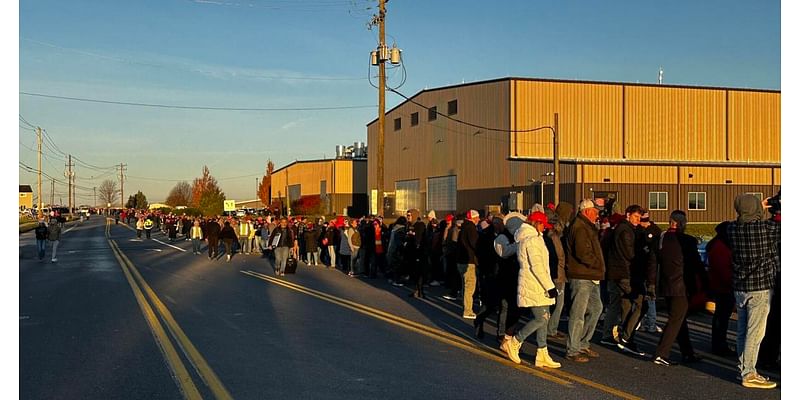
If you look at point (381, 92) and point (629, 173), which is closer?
point (381, 92)

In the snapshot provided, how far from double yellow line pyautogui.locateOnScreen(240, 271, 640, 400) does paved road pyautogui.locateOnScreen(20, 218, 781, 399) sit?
25mm

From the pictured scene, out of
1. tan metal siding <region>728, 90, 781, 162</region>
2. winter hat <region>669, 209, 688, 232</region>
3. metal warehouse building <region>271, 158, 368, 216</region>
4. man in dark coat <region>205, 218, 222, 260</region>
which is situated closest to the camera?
winter hat <region>669, 209, 688, 232</region>

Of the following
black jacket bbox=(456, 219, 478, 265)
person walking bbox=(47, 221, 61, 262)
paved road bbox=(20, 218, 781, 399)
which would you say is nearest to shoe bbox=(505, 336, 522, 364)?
paved road bbox=(20, 218, 781, 399)

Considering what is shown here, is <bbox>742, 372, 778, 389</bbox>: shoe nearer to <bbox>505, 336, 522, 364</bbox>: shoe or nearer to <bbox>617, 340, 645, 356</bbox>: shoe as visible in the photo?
<bbox>617, 340, 645, 356</bbox>: shoe

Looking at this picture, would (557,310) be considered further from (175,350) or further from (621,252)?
(175,350)

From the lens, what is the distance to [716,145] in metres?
47.7

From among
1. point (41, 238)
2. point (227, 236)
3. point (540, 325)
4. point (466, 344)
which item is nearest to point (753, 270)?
point (540, 325)

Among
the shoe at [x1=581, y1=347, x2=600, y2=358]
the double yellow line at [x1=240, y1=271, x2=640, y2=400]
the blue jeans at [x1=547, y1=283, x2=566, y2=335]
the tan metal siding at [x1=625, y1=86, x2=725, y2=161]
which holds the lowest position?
the double yellow line at [x1=240, y1=271, x2=640, y2=400]

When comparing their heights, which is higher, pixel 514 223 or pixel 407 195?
pixel 407 195

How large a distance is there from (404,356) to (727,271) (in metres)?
4.05

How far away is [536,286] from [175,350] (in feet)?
15.1

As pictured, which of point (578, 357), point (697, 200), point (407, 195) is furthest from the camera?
point (407, 195)

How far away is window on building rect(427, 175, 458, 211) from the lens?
5016 centimetres

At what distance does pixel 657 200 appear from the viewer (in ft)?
137
